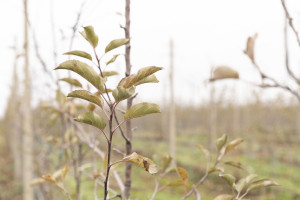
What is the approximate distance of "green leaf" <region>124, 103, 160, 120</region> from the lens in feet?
2.20

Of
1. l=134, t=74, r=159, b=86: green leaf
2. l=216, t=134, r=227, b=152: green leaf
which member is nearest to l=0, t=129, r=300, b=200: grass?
l=216, t=134, r=227, b=152: green leaf

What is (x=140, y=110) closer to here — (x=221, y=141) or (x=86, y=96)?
(x=86, y=96)

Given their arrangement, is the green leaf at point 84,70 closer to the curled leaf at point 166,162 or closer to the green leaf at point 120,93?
the green leaf at point 120,93

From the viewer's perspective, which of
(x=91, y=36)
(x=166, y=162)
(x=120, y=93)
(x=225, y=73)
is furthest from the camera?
(x=166, y=162)

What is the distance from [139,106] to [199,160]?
1282 centimetres

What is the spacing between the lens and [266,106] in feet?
32.1

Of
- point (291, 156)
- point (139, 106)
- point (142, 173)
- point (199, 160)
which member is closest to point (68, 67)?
point (139, 106)

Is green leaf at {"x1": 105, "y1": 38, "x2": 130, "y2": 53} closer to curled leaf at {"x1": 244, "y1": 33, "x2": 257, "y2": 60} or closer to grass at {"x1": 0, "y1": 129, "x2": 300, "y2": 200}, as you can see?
curled leaf at {"x1": 244, "y1": 33, "x2": 257, "y2": 60}

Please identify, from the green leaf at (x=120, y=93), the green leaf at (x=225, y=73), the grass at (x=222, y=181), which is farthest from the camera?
the grass at (x=222, y=181)

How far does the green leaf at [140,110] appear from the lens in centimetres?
67

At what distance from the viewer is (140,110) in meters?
0.68

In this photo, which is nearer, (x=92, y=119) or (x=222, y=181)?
(x=92, y=119)

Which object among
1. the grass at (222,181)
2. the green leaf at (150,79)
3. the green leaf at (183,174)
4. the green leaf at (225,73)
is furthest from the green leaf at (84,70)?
the grass at (222,181)

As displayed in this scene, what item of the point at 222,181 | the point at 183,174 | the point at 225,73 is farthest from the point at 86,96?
the point at 222,181
